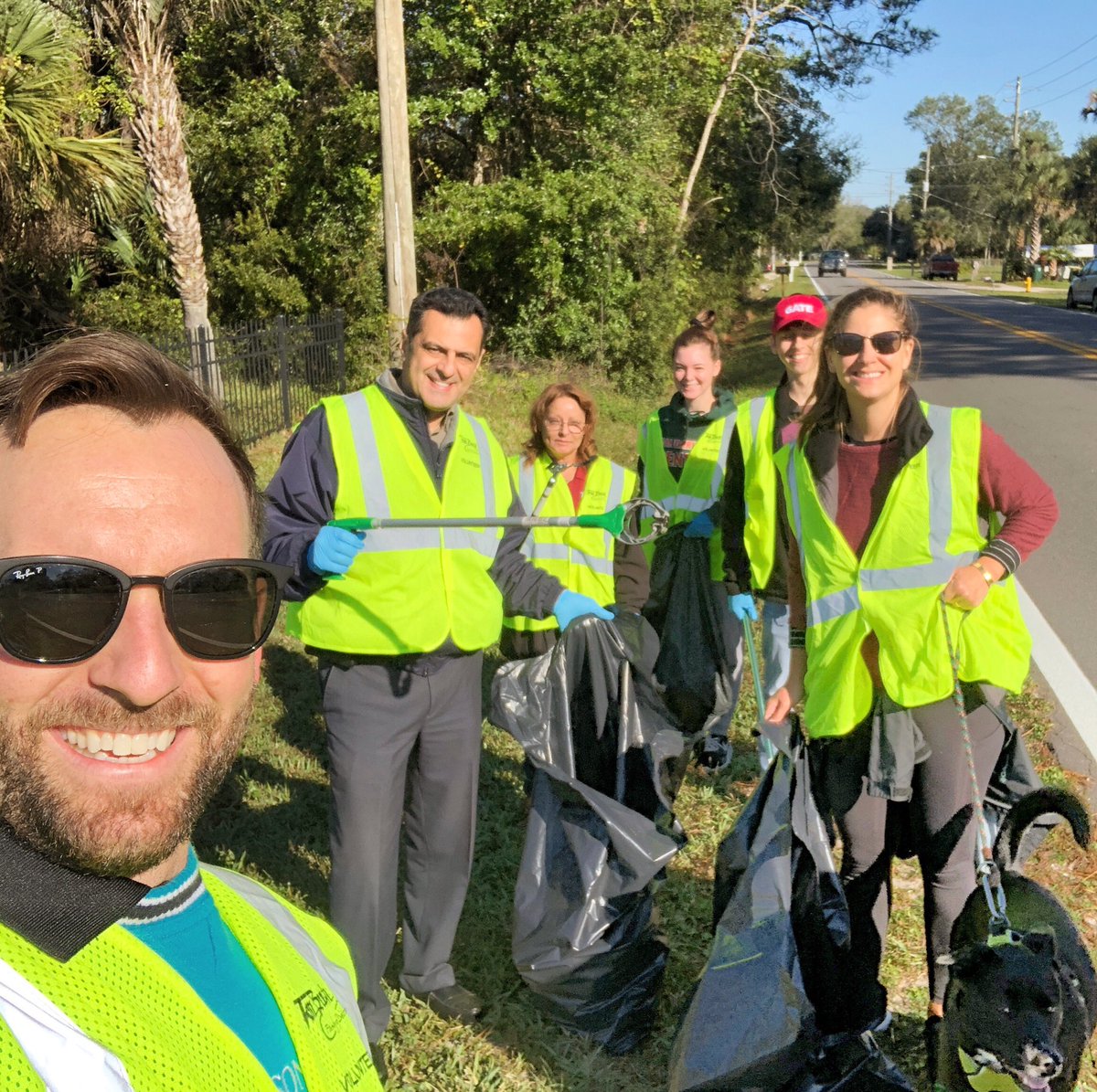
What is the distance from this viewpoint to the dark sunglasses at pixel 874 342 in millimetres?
3028

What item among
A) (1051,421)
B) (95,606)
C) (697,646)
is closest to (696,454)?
(697,646)

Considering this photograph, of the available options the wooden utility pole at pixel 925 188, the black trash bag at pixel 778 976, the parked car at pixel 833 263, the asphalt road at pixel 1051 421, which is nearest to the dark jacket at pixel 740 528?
the black trash bag at pixel 778 976

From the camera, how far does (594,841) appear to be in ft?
10.7

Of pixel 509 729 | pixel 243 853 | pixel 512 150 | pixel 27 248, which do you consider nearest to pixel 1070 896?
pixel 509 729

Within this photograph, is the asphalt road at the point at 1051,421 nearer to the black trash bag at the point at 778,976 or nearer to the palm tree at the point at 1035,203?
the black trash bag at the point at 778,976

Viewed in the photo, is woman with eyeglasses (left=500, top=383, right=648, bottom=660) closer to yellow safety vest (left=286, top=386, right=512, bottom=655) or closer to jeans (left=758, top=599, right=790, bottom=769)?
jeans (left=758, top=599, right=790, bottom=769)

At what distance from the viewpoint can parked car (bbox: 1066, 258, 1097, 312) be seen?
36375 mm

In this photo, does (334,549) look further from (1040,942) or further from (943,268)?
(943,268)

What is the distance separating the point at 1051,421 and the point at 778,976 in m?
12.9

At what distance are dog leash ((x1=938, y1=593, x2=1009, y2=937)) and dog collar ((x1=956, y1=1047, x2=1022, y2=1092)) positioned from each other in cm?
27

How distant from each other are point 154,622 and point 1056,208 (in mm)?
82671

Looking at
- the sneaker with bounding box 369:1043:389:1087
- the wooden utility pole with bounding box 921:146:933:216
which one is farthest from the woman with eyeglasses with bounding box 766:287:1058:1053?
the wooden utility pole with bounding box 921:146:933:216

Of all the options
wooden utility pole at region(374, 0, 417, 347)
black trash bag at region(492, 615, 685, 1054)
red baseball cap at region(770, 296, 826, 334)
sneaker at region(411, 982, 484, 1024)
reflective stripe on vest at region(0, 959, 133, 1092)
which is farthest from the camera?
wooden utility pole at region(374, 0, 417, 347)

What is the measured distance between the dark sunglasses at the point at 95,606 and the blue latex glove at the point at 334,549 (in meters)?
1.88
